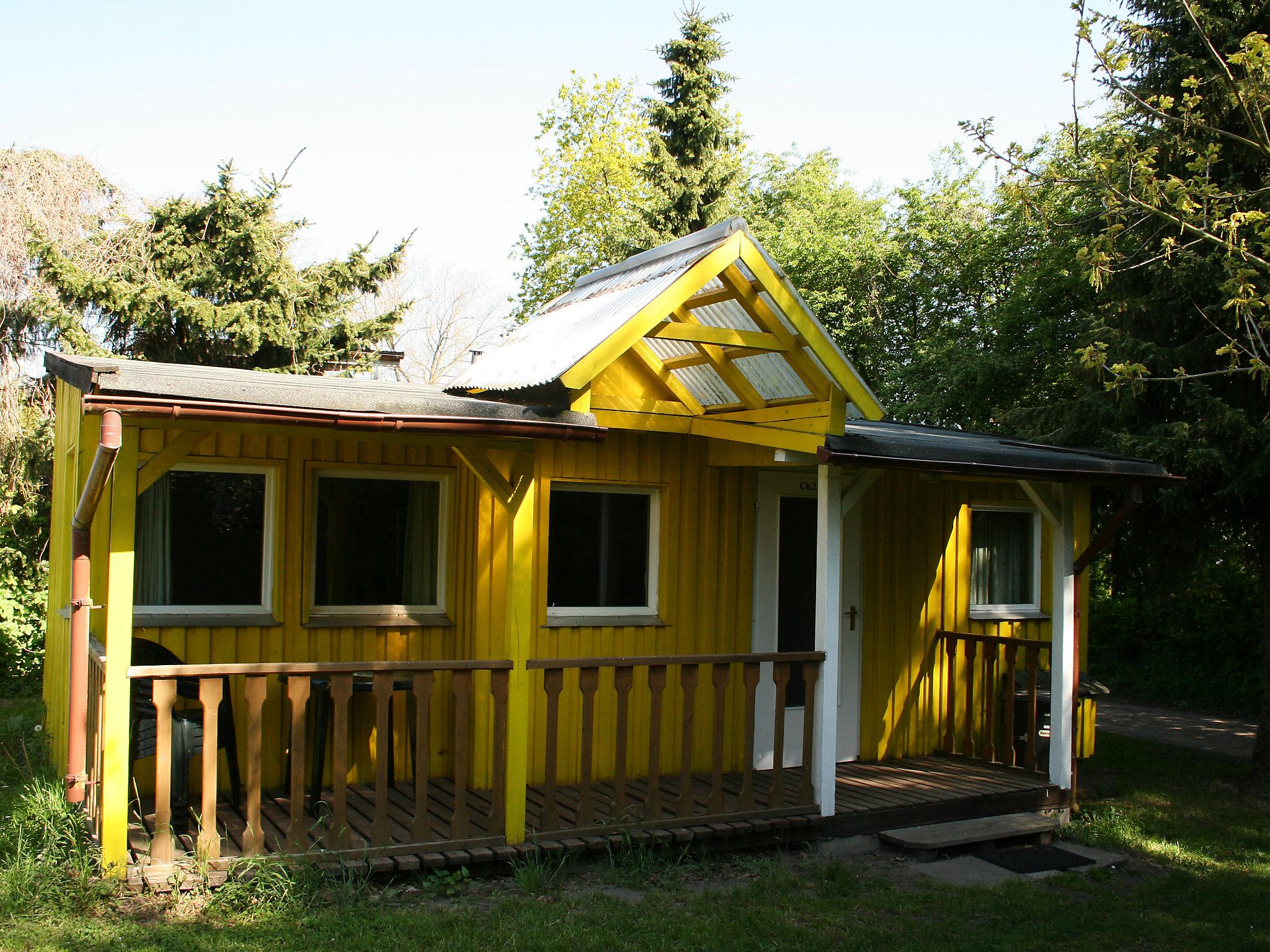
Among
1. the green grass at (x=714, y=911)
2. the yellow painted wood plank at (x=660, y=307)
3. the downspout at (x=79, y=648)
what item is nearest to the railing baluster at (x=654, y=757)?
the green grass at (x=714, y=911)

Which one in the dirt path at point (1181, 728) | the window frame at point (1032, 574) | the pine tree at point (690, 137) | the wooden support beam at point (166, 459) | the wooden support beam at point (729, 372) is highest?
the pine tree at point (690, 137)

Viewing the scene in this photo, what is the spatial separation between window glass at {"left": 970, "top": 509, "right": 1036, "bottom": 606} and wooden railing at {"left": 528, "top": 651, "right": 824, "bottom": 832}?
3164 mm

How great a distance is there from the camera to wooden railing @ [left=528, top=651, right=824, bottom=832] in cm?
593

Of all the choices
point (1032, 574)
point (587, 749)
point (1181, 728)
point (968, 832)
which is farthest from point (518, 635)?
point (1181, 728)

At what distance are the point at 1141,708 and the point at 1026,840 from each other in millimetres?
7691

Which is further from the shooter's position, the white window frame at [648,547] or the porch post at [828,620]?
the white window frame at [648,547]

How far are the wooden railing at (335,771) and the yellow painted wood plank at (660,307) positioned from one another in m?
1.76

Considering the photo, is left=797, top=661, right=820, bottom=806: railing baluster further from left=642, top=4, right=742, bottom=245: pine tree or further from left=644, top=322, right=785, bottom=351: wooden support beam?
left=642, top=4, right=742, bottom=245: pine tree

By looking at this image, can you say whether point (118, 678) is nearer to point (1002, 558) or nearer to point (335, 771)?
point (335, 771)

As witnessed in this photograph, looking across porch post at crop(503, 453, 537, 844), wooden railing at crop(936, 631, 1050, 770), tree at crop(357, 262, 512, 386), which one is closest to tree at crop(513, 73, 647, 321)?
A: tree at crop(357, 262, 512, 386)

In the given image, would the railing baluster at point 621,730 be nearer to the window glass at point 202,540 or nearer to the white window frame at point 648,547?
the white window frame at point 648,547

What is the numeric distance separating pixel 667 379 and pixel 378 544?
2.33 meters

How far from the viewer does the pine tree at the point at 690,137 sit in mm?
21250

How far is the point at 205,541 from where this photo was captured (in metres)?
6.65
